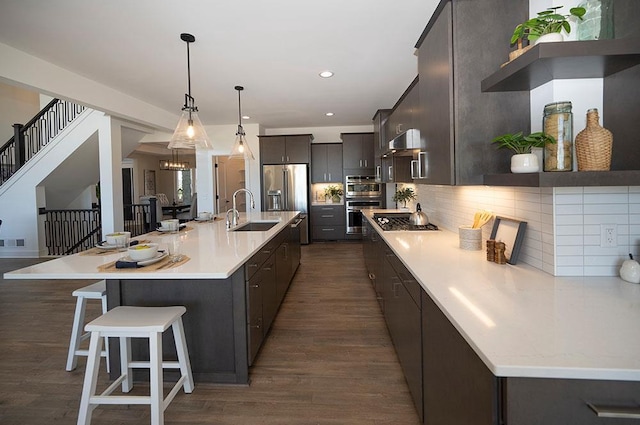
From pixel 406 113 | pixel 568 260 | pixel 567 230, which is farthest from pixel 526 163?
pixel 406 113

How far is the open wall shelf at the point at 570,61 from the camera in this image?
4.26 feet

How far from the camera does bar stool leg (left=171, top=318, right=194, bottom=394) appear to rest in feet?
6.59

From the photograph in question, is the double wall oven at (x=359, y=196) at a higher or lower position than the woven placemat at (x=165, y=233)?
higher

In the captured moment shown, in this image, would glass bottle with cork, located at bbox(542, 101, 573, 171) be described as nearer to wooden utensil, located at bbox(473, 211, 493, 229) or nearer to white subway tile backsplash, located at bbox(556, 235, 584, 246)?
white subway tile backsplash, located at bbox(556, 235, 584, 246)

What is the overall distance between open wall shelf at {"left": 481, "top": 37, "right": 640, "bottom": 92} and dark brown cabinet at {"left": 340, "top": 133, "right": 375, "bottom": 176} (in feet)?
19.3

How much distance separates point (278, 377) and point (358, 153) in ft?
19.2

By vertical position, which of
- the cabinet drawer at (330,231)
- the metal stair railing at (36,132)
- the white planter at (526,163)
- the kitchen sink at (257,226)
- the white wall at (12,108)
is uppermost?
the white wall at (12,108)

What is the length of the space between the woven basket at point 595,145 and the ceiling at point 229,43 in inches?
68.9

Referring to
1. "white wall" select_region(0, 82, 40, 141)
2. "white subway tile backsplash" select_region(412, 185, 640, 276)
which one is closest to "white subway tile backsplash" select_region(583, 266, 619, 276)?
"white subway tile backsplash" select_region(412, 185, 640, 276)

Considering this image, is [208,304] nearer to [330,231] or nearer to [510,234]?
[510,234]

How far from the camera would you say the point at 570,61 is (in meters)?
1.38

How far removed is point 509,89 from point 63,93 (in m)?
4.67

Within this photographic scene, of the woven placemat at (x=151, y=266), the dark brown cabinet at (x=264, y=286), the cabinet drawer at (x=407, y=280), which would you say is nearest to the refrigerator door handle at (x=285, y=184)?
the dark brown cabinet at (x=264, y=286)

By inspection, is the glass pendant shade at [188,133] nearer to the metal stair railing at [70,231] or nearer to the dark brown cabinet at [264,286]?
the dark brown cabinet at [264,286]
